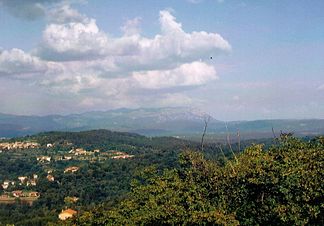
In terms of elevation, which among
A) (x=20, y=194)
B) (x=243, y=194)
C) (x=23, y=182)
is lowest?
(x=20, y=194)

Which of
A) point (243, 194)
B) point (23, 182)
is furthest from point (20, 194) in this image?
point (243, 194)

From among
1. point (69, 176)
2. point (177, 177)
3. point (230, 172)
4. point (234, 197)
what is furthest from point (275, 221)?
point (69, 176)

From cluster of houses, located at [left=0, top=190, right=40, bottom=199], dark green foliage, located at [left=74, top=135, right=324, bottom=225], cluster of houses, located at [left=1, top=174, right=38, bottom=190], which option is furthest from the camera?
cluster of houses, located at [left=1, top=174, right=38, bottom=190]

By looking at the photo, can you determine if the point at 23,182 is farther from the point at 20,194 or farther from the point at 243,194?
the point at 243,194

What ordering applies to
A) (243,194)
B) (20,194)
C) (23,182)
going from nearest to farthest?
(243,194) < (20,194) < (23,182)

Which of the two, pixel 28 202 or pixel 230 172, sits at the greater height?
pixel 230 172

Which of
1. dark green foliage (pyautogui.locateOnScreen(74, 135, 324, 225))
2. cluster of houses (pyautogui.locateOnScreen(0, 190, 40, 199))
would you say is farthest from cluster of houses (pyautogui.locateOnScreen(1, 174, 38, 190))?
dark green foliage (pyautogui.locateOnScreen(74, 135, 324, 225))

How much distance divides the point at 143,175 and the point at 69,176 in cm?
11700

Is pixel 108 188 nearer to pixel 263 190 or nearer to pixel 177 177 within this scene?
pixel 177 177

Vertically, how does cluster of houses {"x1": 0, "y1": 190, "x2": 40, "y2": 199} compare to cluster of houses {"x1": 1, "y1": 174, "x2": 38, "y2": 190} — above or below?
below

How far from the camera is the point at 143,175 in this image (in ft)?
141

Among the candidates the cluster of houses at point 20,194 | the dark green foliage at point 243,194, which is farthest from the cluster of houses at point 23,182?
the dark green foliage at point 243,194

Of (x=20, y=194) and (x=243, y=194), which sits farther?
(x=20, y=194)

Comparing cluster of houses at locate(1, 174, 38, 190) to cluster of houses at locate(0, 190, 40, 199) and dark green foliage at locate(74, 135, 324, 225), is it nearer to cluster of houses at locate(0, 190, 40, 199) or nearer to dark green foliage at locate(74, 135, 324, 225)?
cluster of houses at locate(0, 190, 40, 199)
